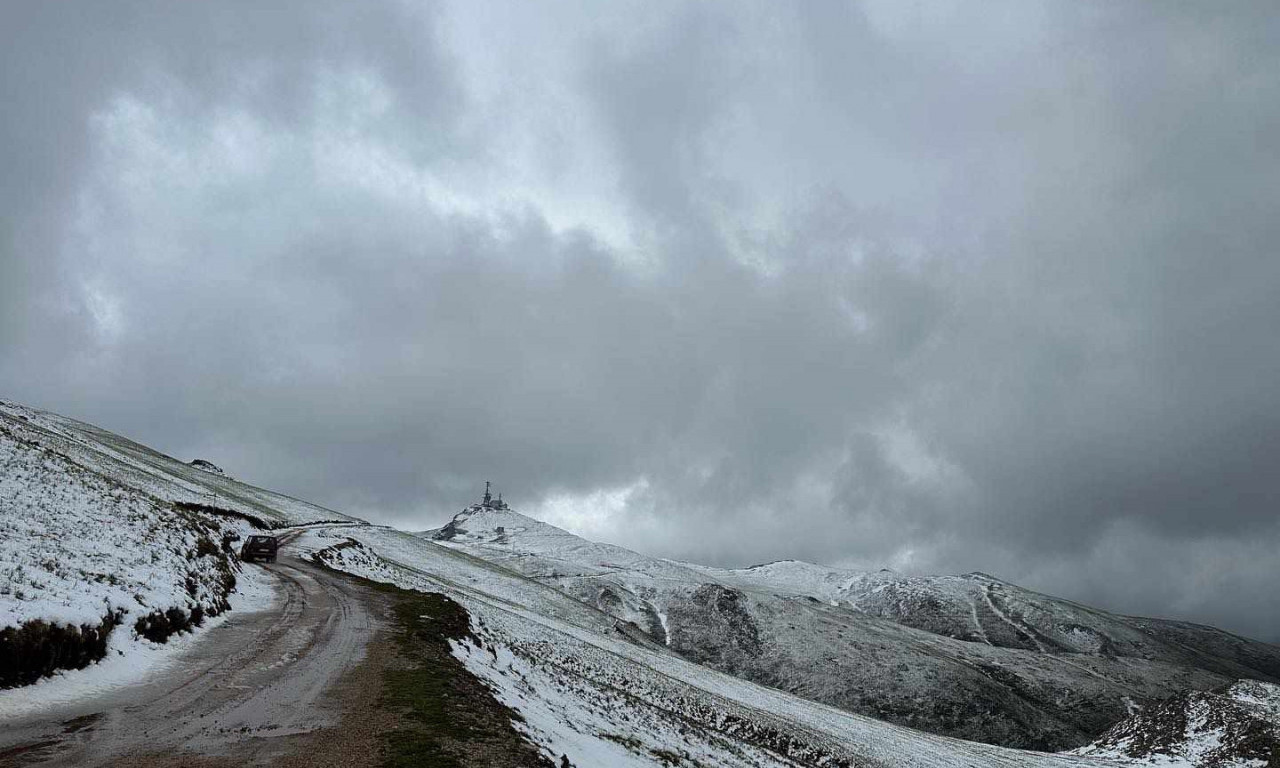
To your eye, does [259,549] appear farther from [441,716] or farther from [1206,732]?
[1206,732]

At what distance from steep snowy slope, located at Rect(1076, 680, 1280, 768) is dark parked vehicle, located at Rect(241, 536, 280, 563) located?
236 feet

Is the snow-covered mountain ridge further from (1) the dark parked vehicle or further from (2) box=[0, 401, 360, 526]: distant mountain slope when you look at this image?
(1) the dark parked vehicle

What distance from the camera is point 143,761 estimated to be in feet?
31.7

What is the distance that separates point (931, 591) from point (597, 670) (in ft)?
610

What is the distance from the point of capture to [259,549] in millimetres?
40938

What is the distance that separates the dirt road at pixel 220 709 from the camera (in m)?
10.1

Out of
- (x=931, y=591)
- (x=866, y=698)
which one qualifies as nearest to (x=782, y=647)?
(x=866, y=698)

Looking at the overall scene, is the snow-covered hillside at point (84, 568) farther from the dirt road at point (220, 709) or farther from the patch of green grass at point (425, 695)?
the patch of green grass at point (425, 695)

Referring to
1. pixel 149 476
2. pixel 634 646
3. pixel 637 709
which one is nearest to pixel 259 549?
pixel 637 709

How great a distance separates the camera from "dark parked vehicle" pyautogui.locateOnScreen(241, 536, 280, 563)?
4034 centimetres

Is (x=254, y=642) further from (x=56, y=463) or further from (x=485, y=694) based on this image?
(x=56, y=463)

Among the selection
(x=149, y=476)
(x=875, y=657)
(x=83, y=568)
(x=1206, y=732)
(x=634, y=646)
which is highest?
(x=149, y=476)

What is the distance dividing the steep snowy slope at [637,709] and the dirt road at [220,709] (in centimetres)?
460

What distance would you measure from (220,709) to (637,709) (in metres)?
17.2
